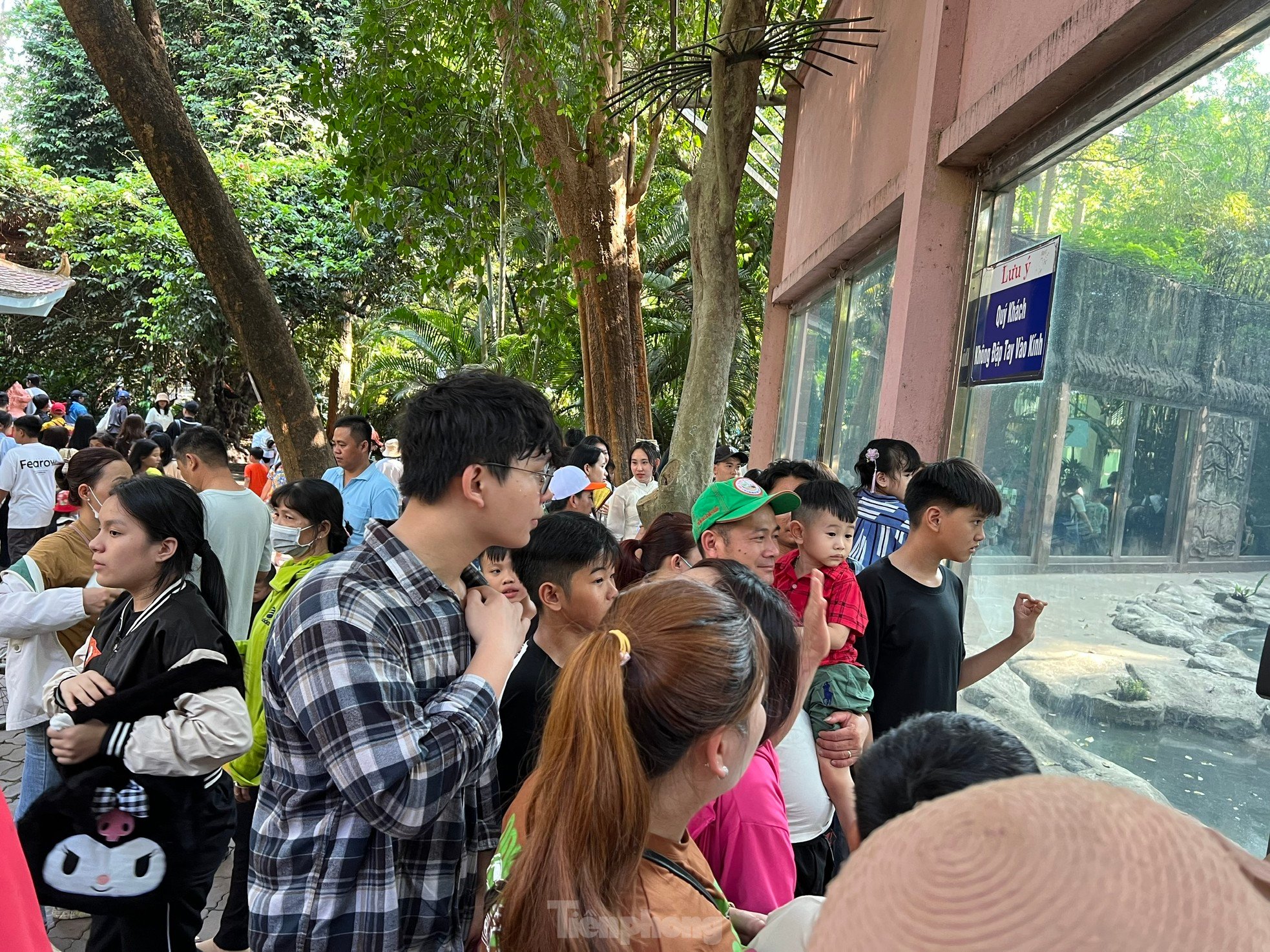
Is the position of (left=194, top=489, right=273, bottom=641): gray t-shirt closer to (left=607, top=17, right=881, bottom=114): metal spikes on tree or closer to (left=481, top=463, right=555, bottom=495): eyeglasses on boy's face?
(left=481, top=463, right=555, bottom=495): eyeglasses on boy's face

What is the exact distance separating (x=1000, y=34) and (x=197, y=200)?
4678 millimetres

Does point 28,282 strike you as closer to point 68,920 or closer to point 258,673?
point 68,920

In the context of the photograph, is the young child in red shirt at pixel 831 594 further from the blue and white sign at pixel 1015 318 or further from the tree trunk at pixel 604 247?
the tree trunk at pixel 604 247

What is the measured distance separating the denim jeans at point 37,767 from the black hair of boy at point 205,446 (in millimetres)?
1788

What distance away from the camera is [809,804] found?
8.23 ft

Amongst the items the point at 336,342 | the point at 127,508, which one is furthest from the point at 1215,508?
the point at 336,342

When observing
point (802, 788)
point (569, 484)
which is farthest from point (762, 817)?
point (569, 484)

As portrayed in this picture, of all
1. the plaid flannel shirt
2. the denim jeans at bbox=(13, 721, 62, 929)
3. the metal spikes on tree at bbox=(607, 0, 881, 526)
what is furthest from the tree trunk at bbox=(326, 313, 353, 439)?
the plaid flannel shirt

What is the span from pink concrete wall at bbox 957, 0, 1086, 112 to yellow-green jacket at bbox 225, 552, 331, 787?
3.29 meters

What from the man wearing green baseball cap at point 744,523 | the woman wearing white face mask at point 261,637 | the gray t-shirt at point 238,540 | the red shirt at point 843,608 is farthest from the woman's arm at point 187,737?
the gray t-shirt at point 238,540

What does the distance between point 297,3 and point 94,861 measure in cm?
2375

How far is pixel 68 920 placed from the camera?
3.67 m

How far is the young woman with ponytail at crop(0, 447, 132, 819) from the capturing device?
128 inches

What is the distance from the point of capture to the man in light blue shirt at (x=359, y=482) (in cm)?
570
